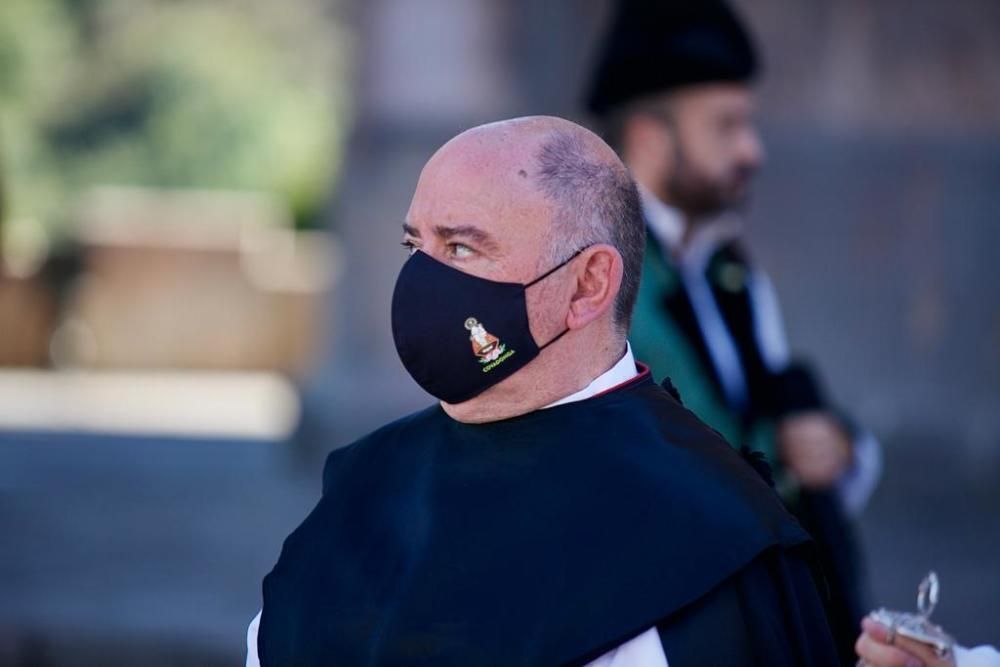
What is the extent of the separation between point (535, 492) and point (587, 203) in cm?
43

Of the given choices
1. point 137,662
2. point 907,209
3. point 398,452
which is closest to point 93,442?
point 137,662

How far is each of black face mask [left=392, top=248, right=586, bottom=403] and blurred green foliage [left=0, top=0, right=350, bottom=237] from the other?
2802cm

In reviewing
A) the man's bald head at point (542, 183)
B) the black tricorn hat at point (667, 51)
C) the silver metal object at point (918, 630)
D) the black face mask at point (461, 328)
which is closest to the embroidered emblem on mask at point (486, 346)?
the black face mask at point (461, 328)

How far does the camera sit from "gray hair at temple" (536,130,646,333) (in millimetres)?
2217

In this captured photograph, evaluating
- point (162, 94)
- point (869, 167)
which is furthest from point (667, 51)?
point (162, 94)

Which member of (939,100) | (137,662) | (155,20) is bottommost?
(137,662)

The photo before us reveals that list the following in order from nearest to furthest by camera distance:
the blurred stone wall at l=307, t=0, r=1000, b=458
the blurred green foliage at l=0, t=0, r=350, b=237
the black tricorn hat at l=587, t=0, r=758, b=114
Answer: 1. the black tricorn hat at l=587, t=0, r=758, b=114
2. the blurred stone wall at l=307, t=0, r=1000, b=458
3. the blurred green foliage at l=0, t=0, r=350, b=237

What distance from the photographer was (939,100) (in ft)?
25.4

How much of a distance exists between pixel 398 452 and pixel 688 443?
0.47 meters

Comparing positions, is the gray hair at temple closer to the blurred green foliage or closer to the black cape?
the black cape

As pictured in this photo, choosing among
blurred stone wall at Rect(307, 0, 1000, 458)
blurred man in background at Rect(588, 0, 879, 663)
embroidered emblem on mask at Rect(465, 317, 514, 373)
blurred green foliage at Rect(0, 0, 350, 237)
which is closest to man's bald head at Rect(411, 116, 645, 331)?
embroidered emblem on mask at Rect(465, 317, 514, 373)

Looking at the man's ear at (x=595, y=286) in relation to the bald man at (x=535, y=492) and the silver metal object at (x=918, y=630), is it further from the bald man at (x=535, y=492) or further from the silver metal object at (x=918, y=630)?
the silver metal object at (x=918, y=630)

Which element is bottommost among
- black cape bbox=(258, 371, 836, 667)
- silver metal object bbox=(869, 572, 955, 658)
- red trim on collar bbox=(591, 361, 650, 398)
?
silver metal object bbox=(869, 572, 955, 658)

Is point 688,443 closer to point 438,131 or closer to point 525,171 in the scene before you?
point 525,171
